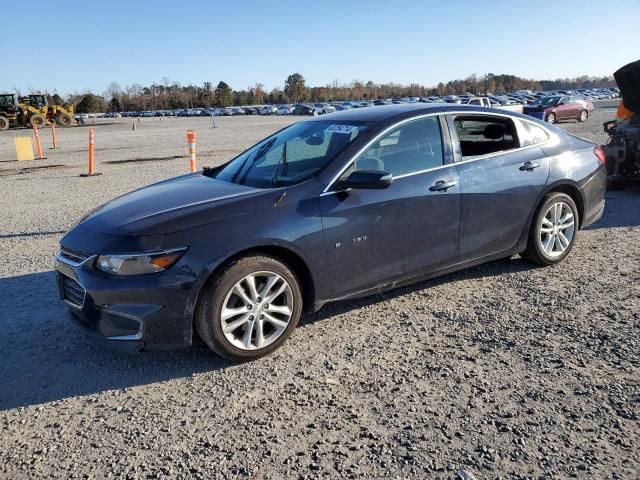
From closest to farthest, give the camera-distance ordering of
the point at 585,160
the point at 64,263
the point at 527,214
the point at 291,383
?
the point at 291,383 < the point at 64,263 < the point at 527,214 < the point at 585,160

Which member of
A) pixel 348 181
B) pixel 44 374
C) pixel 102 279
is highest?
pixel 348 181

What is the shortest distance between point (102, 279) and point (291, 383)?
54.6 inches

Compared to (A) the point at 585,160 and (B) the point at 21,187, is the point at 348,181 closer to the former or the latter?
(A) the point at 585,160

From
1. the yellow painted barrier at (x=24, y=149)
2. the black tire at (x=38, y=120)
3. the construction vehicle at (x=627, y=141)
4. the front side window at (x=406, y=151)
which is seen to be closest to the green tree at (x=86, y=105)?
the black tire at (x=38, y=120)

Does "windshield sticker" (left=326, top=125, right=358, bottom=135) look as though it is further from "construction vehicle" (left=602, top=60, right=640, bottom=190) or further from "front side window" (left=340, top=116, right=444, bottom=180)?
"construction vehicle" (left=602, top=60, right=640, bottom=190)

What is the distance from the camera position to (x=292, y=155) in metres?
4.64

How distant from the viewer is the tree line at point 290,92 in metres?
130

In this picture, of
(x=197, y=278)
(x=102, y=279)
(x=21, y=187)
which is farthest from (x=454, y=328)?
(x=21, y=187)

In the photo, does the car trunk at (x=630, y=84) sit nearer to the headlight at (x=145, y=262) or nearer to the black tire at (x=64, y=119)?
the headlight at (x=145, y=262)

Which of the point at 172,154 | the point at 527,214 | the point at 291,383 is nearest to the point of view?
the point at 291,383

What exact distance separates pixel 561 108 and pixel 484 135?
1110 inches

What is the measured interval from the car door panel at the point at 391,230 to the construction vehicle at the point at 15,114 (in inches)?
1799

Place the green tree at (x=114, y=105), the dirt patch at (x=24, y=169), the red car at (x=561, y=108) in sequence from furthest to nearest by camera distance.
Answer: the green tree at (x=114, y=105), the red car at (x=561, y=108), the dirt patch at (x=24, y=169)

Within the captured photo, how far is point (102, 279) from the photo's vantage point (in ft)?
11.5
